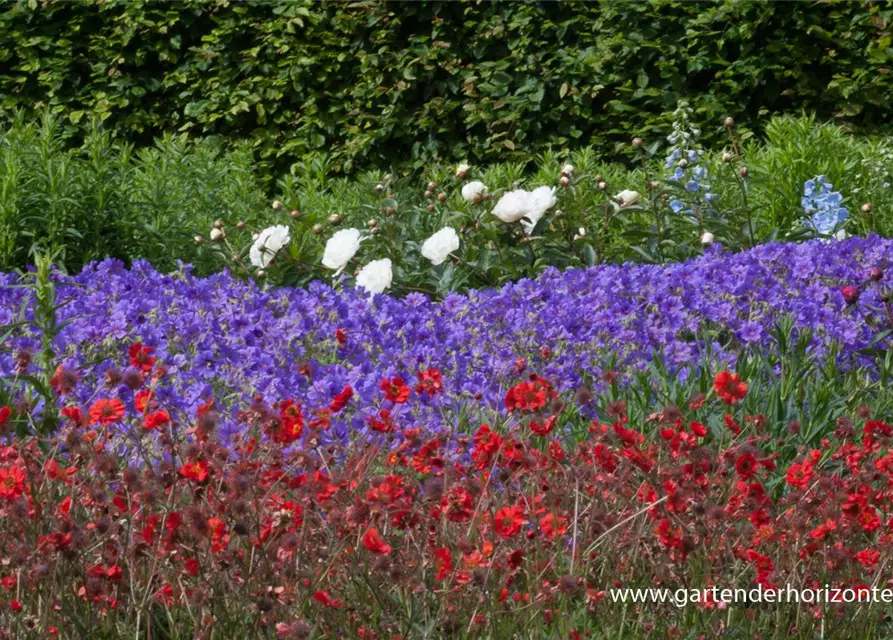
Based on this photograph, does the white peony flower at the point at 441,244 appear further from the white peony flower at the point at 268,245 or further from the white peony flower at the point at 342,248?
the white peony flower at the point at 268,245

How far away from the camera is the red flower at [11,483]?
199 cm

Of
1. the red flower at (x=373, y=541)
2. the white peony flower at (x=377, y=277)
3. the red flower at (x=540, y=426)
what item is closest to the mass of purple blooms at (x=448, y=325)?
the white peony flower at (x=377, y=277)

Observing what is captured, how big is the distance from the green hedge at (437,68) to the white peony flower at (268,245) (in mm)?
3084

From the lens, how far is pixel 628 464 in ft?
7.82

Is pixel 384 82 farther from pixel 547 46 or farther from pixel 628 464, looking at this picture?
pixel 628 464

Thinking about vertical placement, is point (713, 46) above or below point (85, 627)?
below

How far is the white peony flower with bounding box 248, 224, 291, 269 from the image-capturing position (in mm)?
4879

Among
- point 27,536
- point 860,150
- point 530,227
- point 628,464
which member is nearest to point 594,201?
point 530,227

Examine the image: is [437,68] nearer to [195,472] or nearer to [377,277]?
[377,277]

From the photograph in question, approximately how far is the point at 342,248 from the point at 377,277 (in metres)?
0.31

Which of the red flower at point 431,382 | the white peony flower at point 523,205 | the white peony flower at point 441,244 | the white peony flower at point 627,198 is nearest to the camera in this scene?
the red flower at point 431,382

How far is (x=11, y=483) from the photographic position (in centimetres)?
201

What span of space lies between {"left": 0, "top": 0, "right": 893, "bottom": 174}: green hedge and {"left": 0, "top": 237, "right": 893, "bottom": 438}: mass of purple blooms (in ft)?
11.6

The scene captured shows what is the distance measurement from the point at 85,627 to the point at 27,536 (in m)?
0.22
